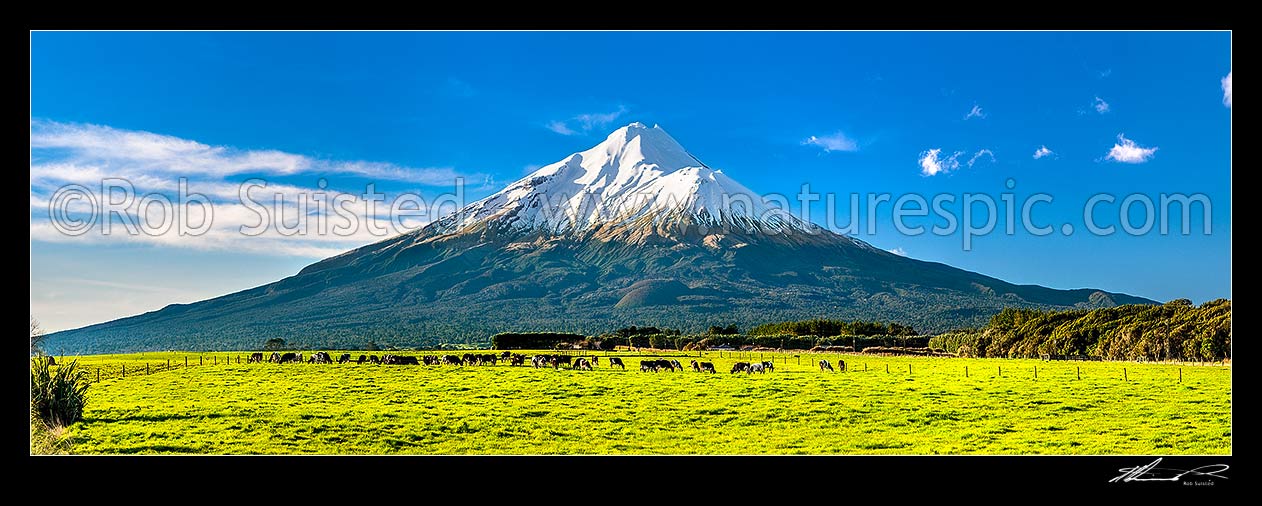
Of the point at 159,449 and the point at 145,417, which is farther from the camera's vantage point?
the point at 145,417

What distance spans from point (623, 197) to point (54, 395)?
156 m

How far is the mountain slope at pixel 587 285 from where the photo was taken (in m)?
92.4

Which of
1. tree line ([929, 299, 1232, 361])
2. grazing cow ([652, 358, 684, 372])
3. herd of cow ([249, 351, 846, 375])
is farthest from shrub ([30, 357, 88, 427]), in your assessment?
tree line ([929, 299, 1232, 361])

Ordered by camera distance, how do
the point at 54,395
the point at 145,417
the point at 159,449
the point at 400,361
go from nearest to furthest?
the point at 54,395 < the point at 159,449 < the point at 145,417 < the point at 400,361

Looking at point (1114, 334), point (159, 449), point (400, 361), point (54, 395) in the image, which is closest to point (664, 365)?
point (400, 361)

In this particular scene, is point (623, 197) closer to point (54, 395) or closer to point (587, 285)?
point (587, 285)
